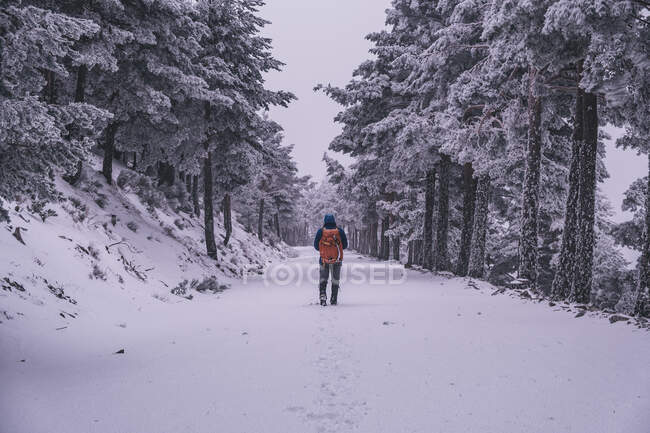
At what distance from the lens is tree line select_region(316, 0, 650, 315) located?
715 cm

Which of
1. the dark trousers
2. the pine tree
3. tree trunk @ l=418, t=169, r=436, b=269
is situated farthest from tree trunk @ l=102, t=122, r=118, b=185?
tree trunk @ l=418, t=169, r=436, b=269

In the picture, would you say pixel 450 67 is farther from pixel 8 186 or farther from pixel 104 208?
pixel 8 186

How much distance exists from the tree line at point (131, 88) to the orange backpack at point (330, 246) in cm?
493

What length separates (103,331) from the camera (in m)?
5.69

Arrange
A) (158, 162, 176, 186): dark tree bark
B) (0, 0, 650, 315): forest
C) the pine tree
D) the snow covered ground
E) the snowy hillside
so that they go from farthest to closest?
(158, 162, 176, 186): dark tree bark
the snowy hillside
(0, 0, 650, 315): forest
the pine tree
the snow covered ground

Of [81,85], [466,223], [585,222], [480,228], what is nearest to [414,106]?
[466,223]

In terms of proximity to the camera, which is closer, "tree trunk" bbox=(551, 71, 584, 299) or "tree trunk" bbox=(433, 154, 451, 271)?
"tree trunk" bbox=(551, 71, 584, 299)

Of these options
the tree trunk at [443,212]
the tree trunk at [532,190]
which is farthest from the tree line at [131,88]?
the tree trunk at [532,190]

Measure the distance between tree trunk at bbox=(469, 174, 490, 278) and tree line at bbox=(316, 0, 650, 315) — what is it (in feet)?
0.13

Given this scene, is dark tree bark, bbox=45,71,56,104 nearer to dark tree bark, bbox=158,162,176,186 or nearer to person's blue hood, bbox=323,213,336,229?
person's blue hood, bbox=323,213,336,229

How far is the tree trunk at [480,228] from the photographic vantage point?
1441cm

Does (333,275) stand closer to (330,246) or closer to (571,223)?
(330,246)

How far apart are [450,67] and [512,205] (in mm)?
10228

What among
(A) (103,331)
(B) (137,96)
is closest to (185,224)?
(B) (137,96)
